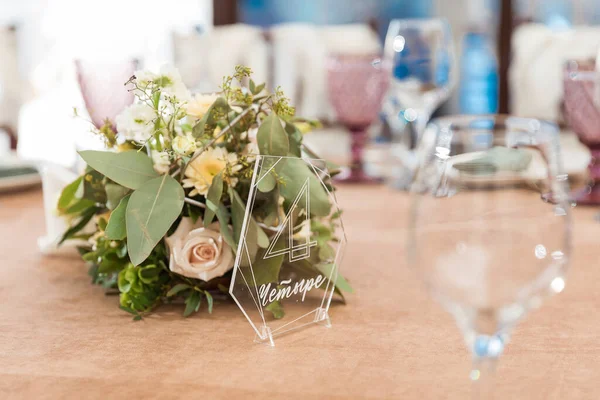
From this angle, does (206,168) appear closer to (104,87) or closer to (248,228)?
(248,228)

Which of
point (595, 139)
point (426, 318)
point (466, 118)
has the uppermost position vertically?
point (466, 118)

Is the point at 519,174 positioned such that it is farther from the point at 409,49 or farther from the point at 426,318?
the point at 409,49

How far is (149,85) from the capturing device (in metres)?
0.85

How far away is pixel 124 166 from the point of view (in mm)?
797

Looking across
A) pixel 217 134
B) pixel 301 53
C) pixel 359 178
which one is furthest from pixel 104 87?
pixel 301 53

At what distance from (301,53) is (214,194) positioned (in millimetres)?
2608

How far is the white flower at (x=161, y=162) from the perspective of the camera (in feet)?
2.65

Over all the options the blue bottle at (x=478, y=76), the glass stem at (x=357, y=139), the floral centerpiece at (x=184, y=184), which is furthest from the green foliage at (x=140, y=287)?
the blue bottle at (x=478, y=76)

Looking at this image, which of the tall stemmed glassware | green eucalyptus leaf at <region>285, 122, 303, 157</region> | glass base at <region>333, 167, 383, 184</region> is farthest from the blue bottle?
green eucalyptus leaf at <region>285, 122, 303, 157</region>

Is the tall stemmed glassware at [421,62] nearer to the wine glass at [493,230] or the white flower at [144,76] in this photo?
the white flower at [144,76]

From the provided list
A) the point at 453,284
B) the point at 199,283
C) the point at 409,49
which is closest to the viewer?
the point at 453,284

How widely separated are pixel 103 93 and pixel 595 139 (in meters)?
0.93

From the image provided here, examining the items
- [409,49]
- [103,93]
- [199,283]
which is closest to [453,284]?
[199,283]

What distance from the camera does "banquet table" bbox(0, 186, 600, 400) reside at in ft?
2.05
